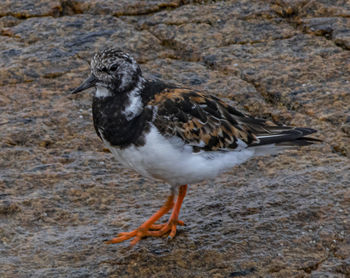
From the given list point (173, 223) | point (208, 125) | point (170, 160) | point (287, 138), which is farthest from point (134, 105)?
point (287, 138)

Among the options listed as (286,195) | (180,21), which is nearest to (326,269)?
(286,195)

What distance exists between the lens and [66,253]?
4809 millimetres

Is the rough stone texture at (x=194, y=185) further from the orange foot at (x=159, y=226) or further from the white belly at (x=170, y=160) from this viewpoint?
the white belly at (x=170, y=160)

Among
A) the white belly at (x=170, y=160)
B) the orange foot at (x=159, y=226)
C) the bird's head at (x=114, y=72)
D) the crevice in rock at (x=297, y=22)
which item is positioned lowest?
the orange foot at (x=159, y=226)

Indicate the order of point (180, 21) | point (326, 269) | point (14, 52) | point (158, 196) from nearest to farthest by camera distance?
1. point (326, 269)
2. point (158, 196)
3. point (14, 52)
4. point (180, 21)

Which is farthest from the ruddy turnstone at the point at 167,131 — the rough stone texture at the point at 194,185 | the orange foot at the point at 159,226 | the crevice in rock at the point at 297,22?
the crevice in rock at the point at 297,22

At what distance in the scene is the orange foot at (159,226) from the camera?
501cm

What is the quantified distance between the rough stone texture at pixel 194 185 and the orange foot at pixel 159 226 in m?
0.09

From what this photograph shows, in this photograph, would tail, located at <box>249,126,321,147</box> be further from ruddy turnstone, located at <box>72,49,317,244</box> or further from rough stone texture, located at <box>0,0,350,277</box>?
rough stone texture, located at <box>0,0,350,277</box>

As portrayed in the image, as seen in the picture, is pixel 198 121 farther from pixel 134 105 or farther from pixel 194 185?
pixel 194 185

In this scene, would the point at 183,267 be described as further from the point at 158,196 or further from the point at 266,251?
the point at 158,196

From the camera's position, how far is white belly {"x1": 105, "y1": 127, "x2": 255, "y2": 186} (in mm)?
4648

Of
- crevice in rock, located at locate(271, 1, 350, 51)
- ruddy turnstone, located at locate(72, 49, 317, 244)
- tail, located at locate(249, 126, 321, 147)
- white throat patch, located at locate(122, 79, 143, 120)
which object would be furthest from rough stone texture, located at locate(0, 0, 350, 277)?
white throat patch, located at locate(122, 79, 143, 120)

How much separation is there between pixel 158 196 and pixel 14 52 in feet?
9.46
